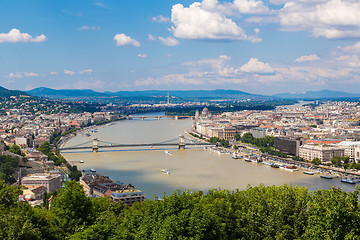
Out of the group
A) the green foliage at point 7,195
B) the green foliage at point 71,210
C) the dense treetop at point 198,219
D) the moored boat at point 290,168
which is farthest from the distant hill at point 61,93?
the dense treetop at point 198,219

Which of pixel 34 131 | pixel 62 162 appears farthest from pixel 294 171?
pixel 34 131

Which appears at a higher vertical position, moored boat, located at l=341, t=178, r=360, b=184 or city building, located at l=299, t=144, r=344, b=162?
city building, located at l=299, t=144, r=344, b=162

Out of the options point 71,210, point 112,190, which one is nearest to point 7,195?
point 71,210

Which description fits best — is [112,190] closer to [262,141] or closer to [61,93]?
[262,141]

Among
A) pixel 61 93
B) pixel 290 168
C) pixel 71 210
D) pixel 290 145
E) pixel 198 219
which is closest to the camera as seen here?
pixel 198 219

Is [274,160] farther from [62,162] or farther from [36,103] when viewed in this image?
[36,103]

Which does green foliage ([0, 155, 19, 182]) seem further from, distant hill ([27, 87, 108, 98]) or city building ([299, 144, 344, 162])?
distant hill ([27, 87, 108, 98])

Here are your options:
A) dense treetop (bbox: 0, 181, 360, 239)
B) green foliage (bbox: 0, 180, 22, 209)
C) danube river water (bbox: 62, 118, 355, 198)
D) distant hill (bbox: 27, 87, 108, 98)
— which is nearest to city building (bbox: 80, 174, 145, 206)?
danube river water (bbox: 62, 118, 355, 198)

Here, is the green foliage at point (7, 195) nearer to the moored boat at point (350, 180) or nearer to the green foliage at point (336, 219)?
the green foliage at point (336, 219)

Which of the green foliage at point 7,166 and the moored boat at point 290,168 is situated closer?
the green foliage at point 7,166
